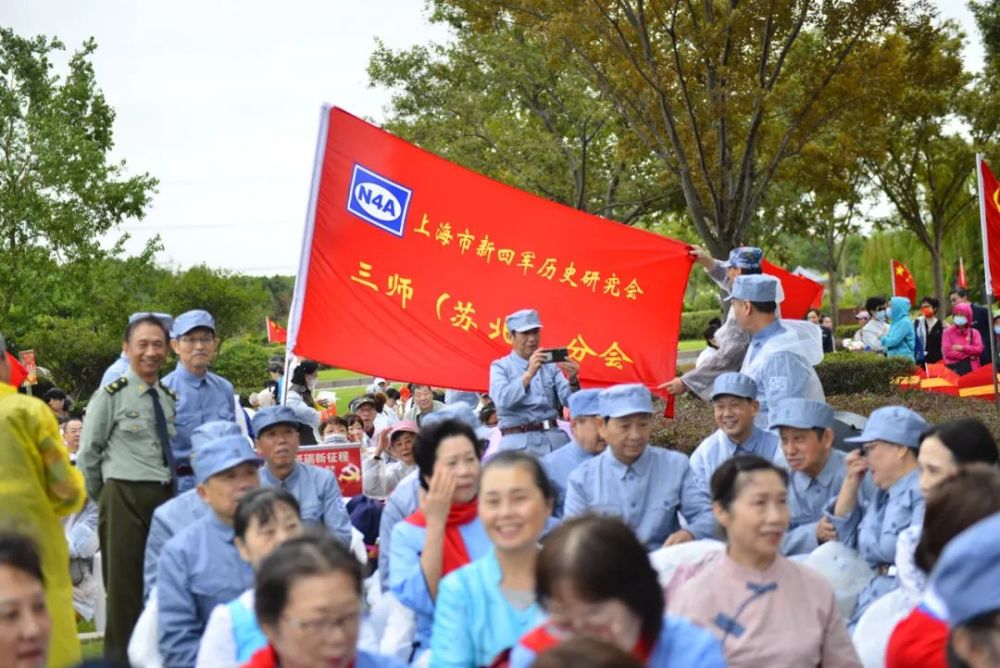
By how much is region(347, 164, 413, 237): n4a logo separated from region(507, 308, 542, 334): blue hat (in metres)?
0.94

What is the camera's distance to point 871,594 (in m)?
5.31

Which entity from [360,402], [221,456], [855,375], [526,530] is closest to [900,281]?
[855,375]

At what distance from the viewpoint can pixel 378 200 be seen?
26.8 feet

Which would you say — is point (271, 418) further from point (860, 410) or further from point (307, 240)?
point (860, 410)

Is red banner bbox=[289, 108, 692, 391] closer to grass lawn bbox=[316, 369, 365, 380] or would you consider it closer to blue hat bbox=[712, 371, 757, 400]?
blue hat bbox=[712, 371, 757, 400]

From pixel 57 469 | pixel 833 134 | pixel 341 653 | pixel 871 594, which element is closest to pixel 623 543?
pixel 341 653

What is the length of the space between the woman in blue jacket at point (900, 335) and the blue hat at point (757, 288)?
12.3m

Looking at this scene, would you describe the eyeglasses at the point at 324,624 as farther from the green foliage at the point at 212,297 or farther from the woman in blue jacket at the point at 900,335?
the green foliage at the point at 212,297

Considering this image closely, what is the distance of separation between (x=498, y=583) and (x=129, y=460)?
336cm

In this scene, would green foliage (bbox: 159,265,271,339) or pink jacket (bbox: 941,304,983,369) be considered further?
green foliage (bbox: 159,265,271,339)

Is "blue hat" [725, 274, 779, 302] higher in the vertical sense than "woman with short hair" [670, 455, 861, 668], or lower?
higher

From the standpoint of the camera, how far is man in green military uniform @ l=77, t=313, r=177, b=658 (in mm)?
6641

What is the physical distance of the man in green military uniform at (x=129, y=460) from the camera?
6.64 meters

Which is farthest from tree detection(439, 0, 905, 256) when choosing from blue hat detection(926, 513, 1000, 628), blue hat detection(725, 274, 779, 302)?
blue hat detection(926, 513, 1000, 628)
